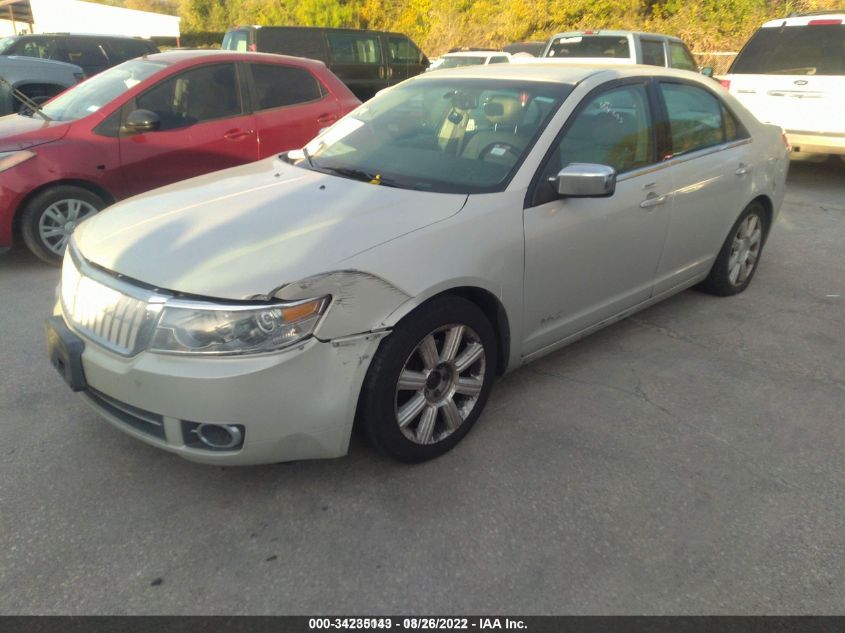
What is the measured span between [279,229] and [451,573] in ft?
4.76

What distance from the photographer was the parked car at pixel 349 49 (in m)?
12.4

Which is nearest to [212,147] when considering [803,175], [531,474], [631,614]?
[531,474]

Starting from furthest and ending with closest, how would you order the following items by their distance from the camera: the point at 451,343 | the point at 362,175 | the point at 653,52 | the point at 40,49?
the point at 40,49, the point at 653,52, the point at 362,175, the point at 451,343

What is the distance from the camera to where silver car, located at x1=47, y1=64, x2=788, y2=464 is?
2.39m

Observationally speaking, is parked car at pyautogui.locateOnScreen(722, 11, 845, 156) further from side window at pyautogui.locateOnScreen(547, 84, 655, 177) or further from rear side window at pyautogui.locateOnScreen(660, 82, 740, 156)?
side window at pyautogui.locateOnScreen(547, 84, 655, 177)

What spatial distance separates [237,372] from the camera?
2.32m

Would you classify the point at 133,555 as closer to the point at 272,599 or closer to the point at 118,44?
the point at 272,599

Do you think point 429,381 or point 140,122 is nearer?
point 429,381

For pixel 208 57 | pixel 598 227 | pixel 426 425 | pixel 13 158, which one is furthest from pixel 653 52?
pixel 426 425

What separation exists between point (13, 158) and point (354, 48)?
Answer: 9.99 m

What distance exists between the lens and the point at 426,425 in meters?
2.86

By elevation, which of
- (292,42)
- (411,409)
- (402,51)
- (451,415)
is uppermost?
(292,42)

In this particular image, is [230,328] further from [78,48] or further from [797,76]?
[78,48]

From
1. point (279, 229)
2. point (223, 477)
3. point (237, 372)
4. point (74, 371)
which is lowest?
point (223, 477)
